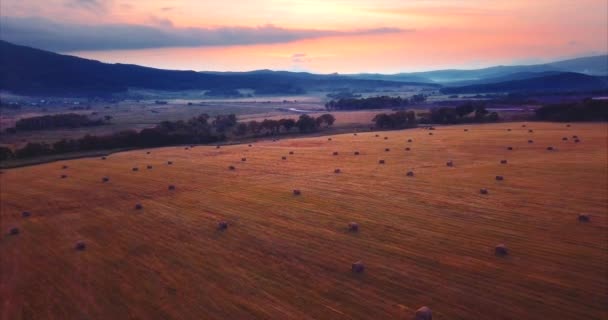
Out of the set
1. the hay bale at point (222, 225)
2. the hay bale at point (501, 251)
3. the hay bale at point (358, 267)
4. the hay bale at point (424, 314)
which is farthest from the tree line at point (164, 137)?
the hay bale at point (424, 314)

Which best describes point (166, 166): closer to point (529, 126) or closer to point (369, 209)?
point (369, 209)

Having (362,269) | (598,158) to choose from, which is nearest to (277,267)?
(362,269)

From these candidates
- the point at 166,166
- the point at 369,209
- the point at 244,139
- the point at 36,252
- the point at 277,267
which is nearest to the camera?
the point at 277,267

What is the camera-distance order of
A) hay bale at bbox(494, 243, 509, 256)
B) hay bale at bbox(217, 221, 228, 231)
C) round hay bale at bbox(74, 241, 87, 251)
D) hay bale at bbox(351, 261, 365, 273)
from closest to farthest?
hay bale at bbox(351, 261, 365, 273) → hay bale at bbox(494, 243, 509, 256) → round hay bale at bbox(74, 241, 87, 251) → hay bale at bbox(217, 221, 228, 231)

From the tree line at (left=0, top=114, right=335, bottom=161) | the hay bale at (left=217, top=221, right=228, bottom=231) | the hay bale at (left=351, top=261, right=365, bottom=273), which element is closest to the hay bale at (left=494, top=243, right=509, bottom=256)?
the hay bale at (left=351, top=261, right=365, bottom=273)

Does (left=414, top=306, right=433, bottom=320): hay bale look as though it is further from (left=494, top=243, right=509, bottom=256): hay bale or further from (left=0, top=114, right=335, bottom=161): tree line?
(left=0, top=114, right=335, bottom=161): tree line

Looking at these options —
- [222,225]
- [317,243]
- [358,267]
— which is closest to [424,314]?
[358,267]

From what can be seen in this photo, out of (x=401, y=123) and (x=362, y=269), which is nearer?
(x=362, y=269)
